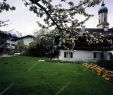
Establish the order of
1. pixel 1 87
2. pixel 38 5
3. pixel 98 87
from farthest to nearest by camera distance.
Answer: pixel 98 87 < pixel 1 87 < pixel 38 5

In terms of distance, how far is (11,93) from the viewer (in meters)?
17.8

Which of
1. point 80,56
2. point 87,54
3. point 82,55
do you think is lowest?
point 80,56

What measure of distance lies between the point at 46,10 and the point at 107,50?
162 ft

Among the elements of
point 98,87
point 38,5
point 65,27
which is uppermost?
point 38,5

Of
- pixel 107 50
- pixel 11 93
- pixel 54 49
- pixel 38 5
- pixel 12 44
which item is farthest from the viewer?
pixel 12 44

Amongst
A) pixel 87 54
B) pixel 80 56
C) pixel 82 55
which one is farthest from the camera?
pixel 87 54

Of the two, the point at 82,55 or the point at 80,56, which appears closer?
the point at 80,56

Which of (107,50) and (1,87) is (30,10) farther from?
(107,50)

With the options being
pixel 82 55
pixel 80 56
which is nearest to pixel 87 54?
pixel 82 55

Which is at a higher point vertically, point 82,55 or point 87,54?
point 87,54

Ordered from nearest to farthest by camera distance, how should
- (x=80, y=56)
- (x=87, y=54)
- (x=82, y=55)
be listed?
(x=80, y=56) → (x=82, y=55) → (x=87, y=54)

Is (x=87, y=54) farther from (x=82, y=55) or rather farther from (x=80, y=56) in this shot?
(x=80, y=56)

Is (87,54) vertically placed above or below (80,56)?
above

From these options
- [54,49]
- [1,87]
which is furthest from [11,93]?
[54,49]
